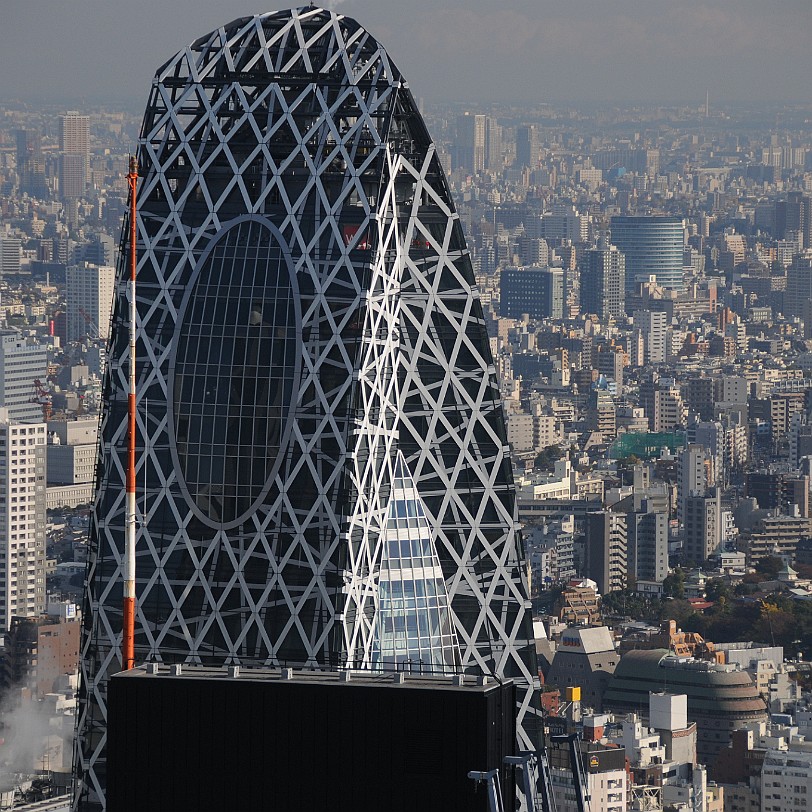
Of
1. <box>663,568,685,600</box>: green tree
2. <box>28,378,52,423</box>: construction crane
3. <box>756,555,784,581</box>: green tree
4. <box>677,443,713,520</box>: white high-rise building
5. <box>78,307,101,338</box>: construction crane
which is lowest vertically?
<box>663,568,685,600</box>: green tree

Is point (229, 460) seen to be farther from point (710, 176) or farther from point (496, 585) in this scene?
point (710, 176)

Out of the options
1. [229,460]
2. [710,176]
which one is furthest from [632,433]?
[229,460]

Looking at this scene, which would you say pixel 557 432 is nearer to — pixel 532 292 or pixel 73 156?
pixel 73 156

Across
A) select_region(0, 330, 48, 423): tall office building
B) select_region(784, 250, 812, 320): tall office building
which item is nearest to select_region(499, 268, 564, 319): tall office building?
select_region(784, 250, 812, 320): tall office building

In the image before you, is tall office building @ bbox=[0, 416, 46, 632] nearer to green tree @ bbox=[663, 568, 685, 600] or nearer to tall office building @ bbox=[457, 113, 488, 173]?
Result: green tree @ bbox=[663, 568, 685, 600]

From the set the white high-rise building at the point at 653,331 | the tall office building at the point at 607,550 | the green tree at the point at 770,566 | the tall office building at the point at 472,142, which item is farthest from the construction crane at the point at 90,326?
the green tree at the point at 770,566
